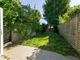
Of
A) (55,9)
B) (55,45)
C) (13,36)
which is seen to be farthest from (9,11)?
(55,9)

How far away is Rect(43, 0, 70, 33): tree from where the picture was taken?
29.7 metres

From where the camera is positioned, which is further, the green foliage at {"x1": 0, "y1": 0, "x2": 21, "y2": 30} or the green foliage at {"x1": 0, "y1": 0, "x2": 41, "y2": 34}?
the green foliage at {"x1": 0, "y1": 0, "x2": 41, "y2": 34}

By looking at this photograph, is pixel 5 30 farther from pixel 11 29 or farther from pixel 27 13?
pixel 27 13

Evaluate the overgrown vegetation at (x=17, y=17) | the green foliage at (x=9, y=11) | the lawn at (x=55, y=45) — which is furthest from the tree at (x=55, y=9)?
the green foliage at (x=9, y=11)

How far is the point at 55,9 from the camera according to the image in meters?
30.0

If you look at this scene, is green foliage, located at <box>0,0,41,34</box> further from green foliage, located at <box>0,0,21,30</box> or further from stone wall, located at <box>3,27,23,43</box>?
stone wall, located at <box>3,27,23,43</box>

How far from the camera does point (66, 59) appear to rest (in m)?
8.83

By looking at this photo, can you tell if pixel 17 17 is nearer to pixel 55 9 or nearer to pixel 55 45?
pixel 55 45

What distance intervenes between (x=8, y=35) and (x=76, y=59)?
29.8 ft

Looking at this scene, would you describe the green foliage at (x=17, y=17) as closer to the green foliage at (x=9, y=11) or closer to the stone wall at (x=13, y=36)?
the green foliage at (x=9, y=11)

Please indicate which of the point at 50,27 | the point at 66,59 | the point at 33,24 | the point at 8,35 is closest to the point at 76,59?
the point at 66,59

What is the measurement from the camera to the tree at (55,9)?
29727 mm

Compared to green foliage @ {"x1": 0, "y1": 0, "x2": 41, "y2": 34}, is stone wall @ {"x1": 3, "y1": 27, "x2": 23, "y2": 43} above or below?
below

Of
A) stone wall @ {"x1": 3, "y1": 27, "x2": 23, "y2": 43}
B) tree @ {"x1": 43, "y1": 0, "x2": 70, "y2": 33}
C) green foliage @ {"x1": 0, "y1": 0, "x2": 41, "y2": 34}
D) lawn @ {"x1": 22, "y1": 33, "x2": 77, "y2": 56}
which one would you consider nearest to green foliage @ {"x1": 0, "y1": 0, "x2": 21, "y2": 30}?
green foliage @ {"x1": 0, "y1": 0, "x2": 41, "y2": 34}
